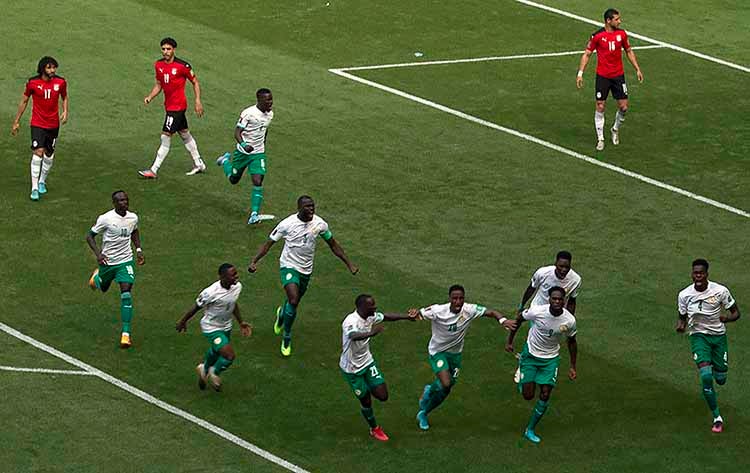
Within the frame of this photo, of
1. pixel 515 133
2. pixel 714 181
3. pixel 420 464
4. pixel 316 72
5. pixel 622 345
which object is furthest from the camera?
pixel 316 72

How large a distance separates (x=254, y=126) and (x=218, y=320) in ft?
22.0

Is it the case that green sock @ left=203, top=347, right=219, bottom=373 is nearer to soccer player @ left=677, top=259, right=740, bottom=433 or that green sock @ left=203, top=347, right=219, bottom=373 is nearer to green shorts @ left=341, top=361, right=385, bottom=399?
green shorts @ left=341, top=361, right=385, bottom=399

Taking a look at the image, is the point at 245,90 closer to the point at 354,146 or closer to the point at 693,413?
the point at 354,146

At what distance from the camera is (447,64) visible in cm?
3834

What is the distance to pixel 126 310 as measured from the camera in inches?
935

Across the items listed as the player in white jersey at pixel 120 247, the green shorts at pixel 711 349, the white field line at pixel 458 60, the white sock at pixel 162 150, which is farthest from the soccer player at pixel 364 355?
the white field line at pixel 458 60

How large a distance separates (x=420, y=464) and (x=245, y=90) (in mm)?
16358

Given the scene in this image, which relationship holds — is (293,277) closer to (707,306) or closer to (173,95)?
(707,306)

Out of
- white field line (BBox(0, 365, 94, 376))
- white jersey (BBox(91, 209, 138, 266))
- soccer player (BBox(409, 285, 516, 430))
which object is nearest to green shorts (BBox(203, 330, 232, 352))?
white field line (BBox(0, 365, 94, 376))

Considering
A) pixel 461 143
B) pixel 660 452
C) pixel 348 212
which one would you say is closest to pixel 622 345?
pixel 660 452

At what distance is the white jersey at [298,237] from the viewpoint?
23906 mm

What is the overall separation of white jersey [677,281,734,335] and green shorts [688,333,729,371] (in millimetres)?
84

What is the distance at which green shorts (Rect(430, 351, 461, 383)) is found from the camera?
70.8 ft

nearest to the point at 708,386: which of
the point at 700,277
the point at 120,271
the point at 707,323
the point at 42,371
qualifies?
the point at 707,323
